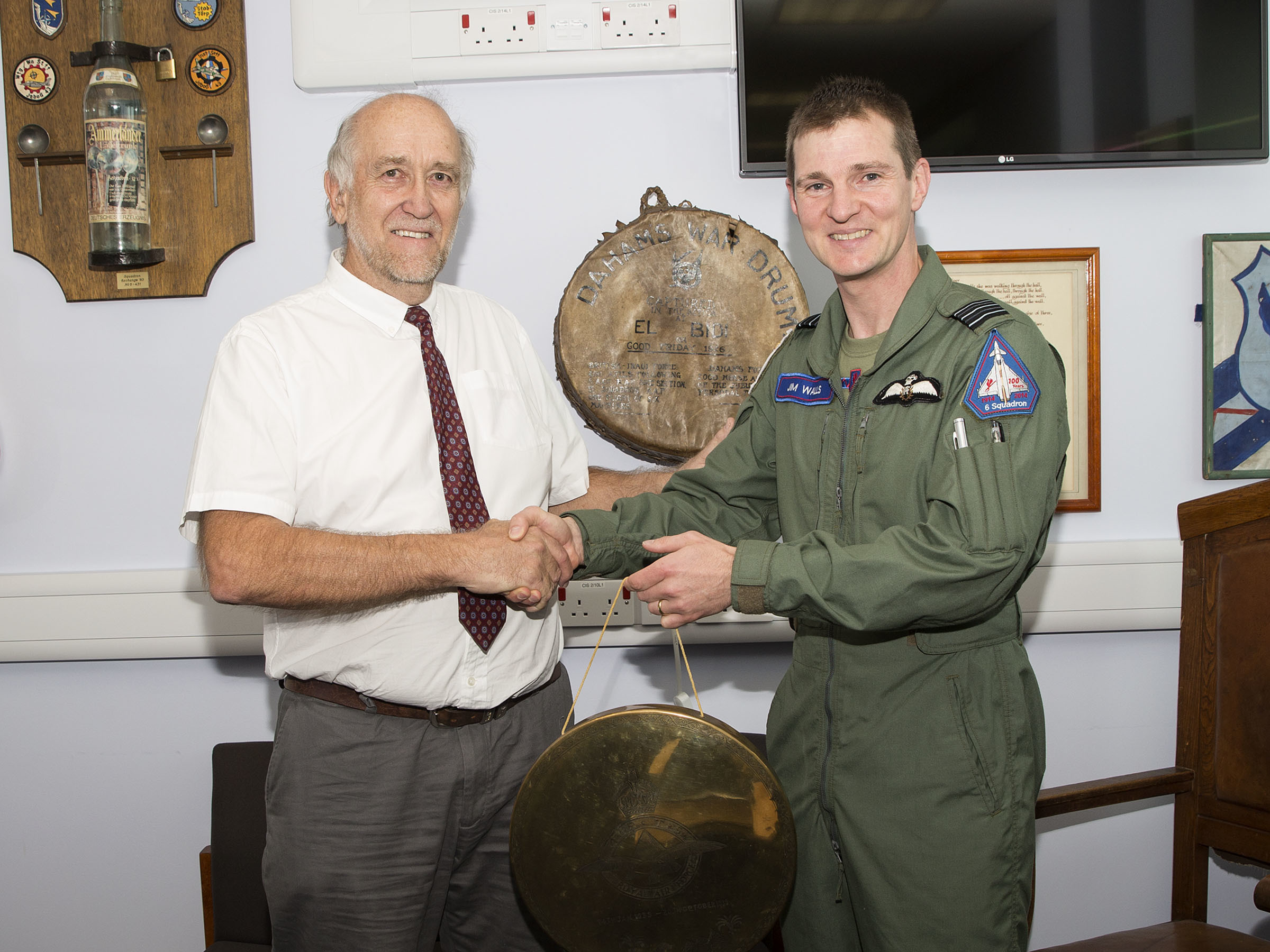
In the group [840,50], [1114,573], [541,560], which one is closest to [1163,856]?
[1114,573]

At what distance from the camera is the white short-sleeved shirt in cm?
158

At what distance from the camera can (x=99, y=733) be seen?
8.04 ft

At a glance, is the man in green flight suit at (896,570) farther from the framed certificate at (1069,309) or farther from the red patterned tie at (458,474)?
the framed certificate at (1069,309)

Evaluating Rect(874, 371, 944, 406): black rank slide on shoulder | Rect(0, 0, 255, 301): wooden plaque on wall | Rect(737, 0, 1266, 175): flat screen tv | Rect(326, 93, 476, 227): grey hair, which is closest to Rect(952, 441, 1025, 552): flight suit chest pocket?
Rect(874, 371, 944, 406): black rank slide on shoulder

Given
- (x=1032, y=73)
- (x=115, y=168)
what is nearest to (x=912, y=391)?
(x=1032, y=73)

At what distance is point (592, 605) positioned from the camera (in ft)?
7.63

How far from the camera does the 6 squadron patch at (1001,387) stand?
1382 millimetres

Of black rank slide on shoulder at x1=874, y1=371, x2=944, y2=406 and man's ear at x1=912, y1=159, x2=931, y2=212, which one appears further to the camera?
man's ear at x1=912, y1=159, x2=931, y2=212

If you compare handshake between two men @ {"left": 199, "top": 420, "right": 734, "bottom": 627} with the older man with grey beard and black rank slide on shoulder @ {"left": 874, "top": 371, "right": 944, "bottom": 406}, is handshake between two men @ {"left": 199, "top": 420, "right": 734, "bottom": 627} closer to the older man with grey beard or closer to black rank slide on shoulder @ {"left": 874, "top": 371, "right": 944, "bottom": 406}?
the older man with grey beard

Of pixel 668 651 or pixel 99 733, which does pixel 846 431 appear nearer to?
pixel 668 651

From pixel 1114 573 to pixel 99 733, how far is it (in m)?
2.61

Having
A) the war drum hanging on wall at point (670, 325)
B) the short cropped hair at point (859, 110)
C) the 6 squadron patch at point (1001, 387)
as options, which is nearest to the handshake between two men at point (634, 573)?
the 6 squadron patch at point (1001, 387)

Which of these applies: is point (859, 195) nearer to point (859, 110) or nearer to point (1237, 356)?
point (859, 110)

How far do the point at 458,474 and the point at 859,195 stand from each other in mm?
831
